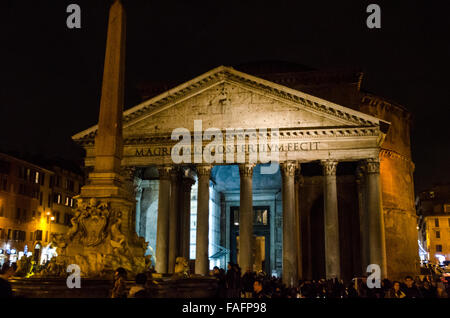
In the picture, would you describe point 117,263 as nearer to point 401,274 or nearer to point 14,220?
point 401,274

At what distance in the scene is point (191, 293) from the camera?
8602mm

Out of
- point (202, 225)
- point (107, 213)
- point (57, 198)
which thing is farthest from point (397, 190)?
point (57, 198)

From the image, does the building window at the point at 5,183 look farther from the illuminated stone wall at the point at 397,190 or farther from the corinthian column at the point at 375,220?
the corinthian column at the point at 375,220

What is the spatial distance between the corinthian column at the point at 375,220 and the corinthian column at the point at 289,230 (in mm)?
3311

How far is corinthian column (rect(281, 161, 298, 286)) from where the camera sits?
765 inches

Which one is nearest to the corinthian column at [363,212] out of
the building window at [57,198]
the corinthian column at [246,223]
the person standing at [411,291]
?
the corinthian column at [246,223]

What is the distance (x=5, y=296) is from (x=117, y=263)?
4.36m

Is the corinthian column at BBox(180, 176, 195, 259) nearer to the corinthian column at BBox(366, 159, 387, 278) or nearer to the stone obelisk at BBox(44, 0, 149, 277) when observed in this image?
the corinthian column at BBox(366, 159, 387, 278)

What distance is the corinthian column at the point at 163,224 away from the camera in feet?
68.2

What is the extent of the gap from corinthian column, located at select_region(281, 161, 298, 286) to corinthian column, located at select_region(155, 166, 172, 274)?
5585mm

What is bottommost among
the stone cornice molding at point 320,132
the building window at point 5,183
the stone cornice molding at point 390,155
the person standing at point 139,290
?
the person standing at point 139,290

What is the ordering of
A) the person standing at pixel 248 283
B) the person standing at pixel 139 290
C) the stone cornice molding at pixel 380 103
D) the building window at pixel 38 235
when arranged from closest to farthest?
the person standing at pixel 139 290
the person standing at pixel 248 283
the stone cornice molding at pixel 380 103
the building window at pixel 38 235

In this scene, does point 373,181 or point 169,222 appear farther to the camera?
point 169,222
